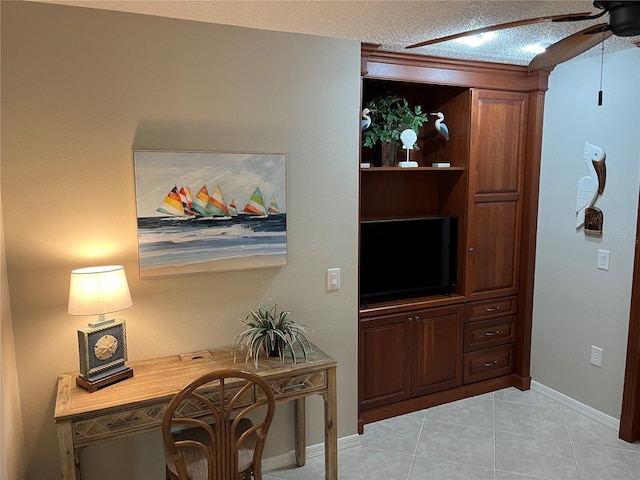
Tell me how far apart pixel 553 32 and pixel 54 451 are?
3.32 m

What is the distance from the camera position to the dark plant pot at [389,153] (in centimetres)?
332

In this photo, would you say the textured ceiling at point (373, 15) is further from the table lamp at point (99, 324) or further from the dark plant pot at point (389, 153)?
the table lamp at point (99, 324)

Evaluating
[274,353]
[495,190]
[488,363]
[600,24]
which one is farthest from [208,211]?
[488,363]

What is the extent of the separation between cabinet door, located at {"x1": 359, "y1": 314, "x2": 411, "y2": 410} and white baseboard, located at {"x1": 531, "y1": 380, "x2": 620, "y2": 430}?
113cm

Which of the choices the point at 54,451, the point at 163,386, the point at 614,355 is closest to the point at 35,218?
the point at 163,386

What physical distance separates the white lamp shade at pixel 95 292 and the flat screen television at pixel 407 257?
1.60 meters

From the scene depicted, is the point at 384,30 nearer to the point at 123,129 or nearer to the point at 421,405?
the point at 123,129

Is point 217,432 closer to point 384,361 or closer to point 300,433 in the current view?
point 300,433

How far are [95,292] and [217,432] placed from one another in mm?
793

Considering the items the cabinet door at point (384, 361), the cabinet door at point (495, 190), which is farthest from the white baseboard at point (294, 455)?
the cabinet door at point (495, 190)

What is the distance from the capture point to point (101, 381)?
7.04 ft

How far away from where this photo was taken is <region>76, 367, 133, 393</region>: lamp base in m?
2.12

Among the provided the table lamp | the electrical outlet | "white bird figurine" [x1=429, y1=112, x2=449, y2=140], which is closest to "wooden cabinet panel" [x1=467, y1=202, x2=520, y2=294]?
"white bird figurine" [x1=429, y1=112, x2=449, y2=140]

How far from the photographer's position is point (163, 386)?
2168 millimetres
